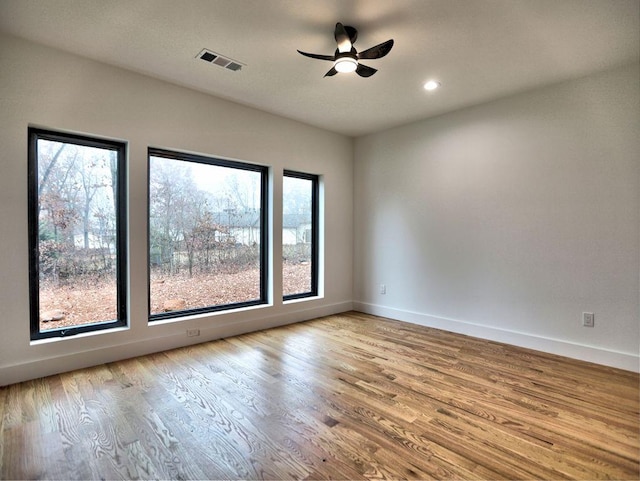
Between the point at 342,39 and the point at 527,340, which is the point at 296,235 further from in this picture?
the point at 527,340

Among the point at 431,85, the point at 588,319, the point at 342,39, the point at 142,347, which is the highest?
the point at 431,85

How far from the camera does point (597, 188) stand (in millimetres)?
3105

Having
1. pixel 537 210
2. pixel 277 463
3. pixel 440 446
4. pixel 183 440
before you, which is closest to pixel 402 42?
pixel 537 210

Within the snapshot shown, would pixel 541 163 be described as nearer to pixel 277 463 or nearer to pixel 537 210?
pixel 537 210

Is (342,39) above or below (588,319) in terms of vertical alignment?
above

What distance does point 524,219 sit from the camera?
3.55 m

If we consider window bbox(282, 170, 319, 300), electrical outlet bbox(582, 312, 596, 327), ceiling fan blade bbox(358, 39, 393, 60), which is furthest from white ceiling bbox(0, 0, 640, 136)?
electrical outlet bbox(582, 312, 596, 327)

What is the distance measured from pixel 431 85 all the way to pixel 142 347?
398 centimetres

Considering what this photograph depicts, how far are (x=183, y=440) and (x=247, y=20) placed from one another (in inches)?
112

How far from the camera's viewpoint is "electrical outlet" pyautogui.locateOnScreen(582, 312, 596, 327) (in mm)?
3131

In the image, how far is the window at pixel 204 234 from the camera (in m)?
3.50

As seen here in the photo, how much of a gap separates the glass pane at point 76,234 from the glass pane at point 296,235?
2057mm

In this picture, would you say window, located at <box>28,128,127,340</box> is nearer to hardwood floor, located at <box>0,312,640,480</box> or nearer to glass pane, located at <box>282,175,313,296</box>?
hardwood floor, located at <box>0,312,640,480</box>

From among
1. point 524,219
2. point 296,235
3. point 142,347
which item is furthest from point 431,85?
point 142,347
